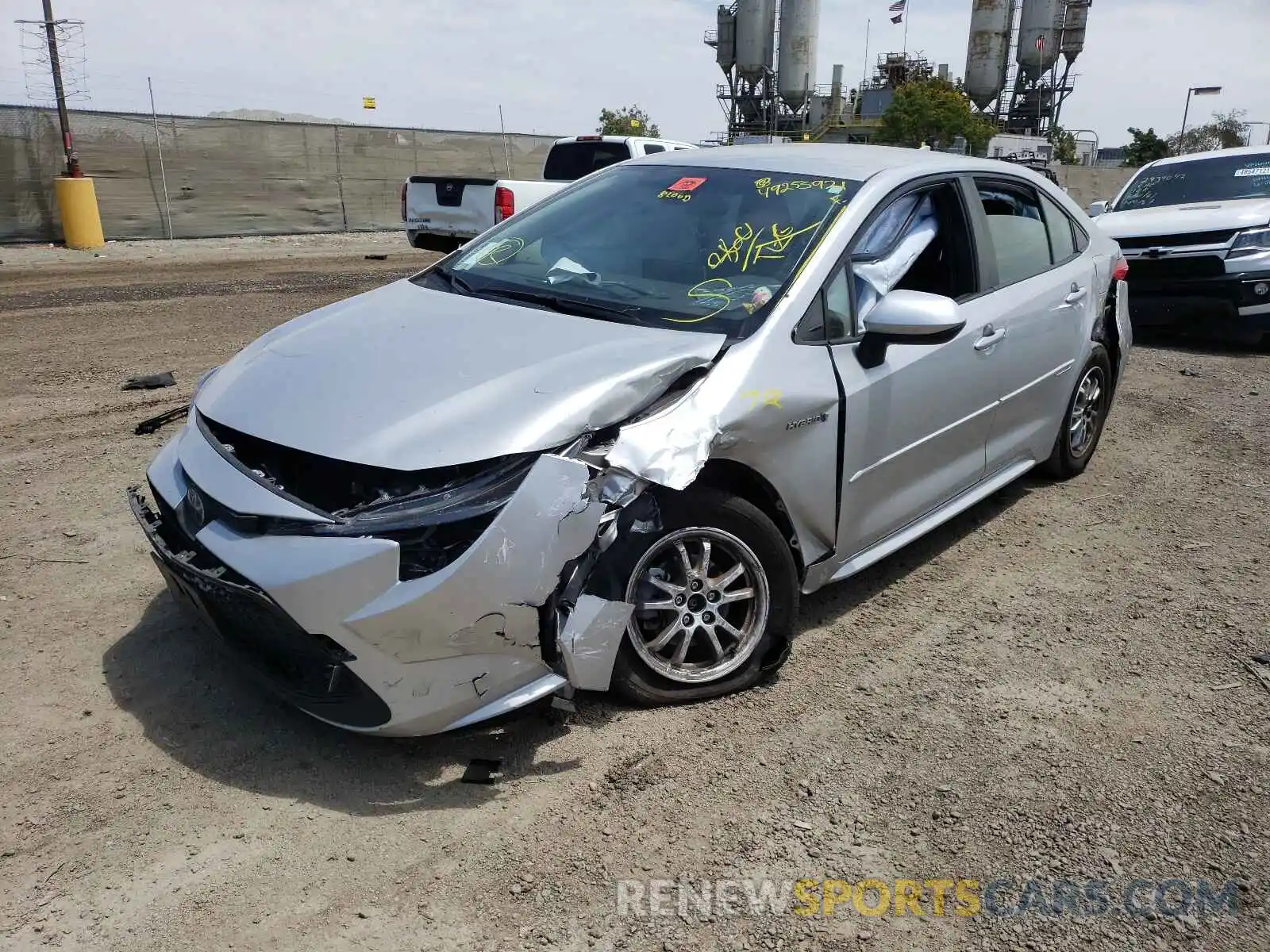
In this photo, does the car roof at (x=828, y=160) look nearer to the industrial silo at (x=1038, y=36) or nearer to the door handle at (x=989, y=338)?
the door handle at (x=989, y=338)

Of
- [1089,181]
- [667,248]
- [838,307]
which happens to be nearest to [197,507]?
[667,248]

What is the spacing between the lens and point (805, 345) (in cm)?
336

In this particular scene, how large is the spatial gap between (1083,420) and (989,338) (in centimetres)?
174

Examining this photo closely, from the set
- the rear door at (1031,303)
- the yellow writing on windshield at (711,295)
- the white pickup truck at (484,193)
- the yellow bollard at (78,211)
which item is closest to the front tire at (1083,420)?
the rear door at (1031,303)

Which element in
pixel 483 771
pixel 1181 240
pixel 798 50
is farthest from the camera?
pixel 798 50

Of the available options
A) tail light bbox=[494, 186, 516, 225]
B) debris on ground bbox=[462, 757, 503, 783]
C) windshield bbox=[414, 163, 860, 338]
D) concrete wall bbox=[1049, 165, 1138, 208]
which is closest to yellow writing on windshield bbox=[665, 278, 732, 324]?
windshield bbox=[414, 163, 860, 338]

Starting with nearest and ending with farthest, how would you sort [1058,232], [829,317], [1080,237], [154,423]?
[829,317] < [1058,232] < [1080,237] < [154,423]

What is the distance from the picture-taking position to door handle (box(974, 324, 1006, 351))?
162 inches

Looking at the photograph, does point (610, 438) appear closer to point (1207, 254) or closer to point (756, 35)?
point (1207, 254)

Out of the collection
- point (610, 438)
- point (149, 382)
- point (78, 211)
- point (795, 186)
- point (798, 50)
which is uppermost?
point (798, 50)

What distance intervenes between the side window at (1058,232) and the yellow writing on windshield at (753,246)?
78.0 inches

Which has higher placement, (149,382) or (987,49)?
(987,49)

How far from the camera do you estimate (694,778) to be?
2.91m

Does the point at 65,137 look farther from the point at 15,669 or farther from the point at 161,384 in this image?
the point at 15,669
